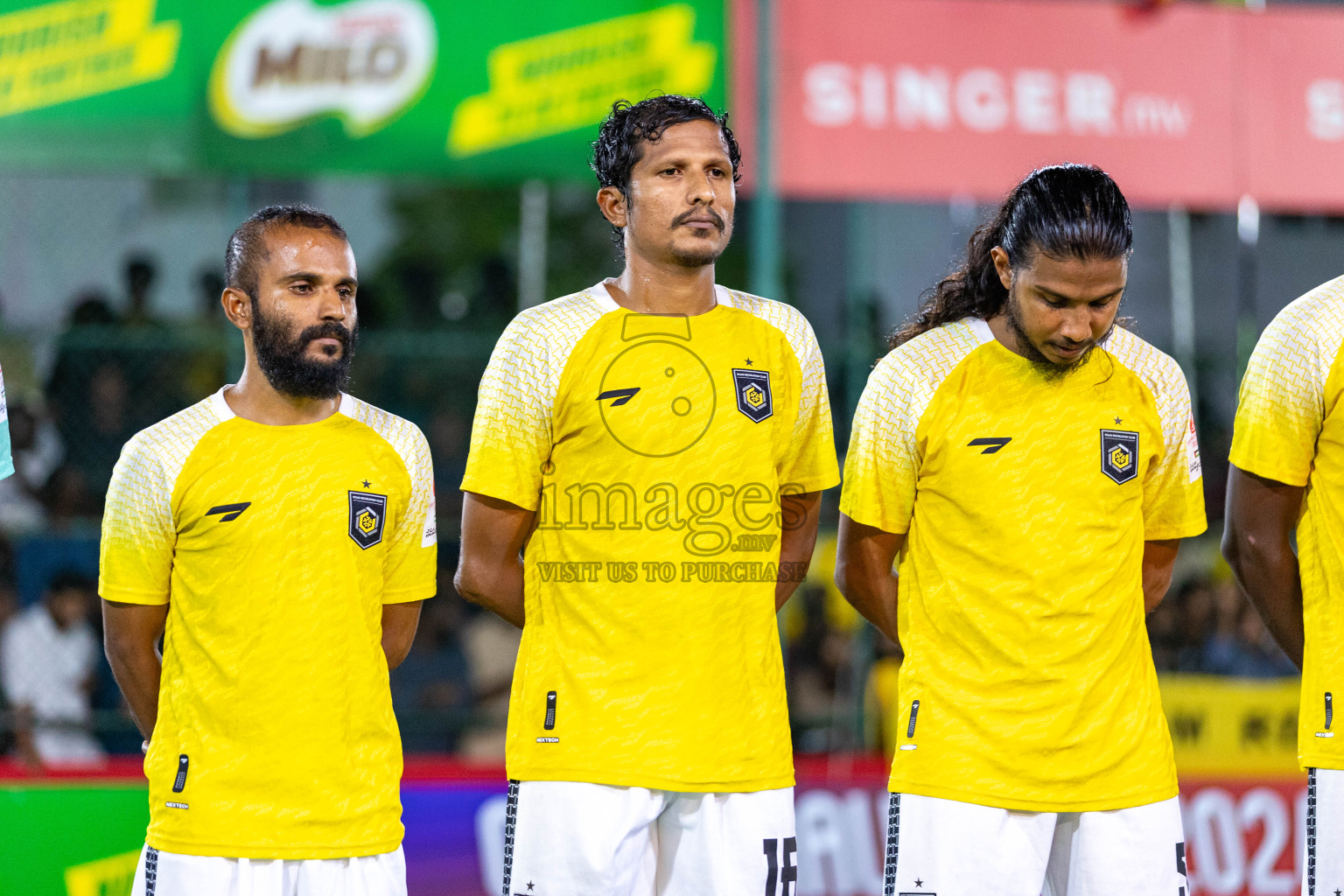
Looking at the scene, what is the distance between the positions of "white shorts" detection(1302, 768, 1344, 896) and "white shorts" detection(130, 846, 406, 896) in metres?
2.09

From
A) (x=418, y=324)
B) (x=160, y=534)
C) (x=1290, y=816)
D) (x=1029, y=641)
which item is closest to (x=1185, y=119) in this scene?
(x=1290, y=816)

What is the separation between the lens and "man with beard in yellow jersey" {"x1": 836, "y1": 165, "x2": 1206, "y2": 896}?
141 inches

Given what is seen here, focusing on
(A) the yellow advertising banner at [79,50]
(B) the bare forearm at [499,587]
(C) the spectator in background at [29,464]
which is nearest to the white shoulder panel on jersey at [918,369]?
(B) the bare forearm at [499,587]

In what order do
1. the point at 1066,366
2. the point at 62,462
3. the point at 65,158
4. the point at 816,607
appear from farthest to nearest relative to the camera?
1. the point at 816,607
2. the point at 62,462
3. the point at 65,158
4. the point at 1066,366

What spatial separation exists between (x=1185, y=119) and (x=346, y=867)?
682 centimetres

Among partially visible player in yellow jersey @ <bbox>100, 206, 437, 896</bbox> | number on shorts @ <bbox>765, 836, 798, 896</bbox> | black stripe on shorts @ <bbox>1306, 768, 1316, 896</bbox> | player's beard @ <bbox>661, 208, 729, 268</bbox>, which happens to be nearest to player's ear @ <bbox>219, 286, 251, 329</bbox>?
partially visible player in yellow jersey @ <bbox>100, 206, 437, 896</bbox>

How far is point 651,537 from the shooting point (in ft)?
12.0

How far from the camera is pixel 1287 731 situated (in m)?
8.75

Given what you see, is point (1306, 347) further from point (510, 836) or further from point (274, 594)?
point (274, 594)

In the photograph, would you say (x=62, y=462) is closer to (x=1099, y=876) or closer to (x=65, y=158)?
(x=65, y=158)

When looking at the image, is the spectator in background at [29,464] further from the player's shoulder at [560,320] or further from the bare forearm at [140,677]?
the player's shoulder at [560,320]

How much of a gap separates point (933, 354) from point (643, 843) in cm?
132

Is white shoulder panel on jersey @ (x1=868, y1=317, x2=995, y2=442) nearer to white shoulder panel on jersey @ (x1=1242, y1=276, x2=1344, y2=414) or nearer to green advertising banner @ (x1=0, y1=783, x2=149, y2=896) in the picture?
white shoulder panel on jersey @ (x1=1242, y1=276, x2=1344, y2=414)

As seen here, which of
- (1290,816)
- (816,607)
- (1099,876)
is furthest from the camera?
(816,607)
